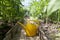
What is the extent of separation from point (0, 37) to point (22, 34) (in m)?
1.05

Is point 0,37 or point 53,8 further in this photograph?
point 0,37

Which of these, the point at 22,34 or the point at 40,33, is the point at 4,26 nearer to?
the point at 40,33

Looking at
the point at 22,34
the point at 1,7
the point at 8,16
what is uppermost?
the point at 1,7

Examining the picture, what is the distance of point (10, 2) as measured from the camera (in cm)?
230

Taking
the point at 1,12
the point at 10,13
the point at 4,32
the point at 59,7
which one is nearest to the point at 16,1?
the point at 10,13

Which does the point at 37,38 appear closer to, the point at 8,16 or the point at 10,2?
the point at 8,16

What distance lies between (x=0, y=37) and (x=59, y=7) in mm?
1912

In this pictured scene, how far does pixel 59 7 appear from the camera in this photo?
24 centimetres

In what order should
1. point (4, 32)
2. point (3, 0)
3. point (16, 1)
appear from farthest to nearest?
point (16, 1) → point (4, 32) → point (3, 0)

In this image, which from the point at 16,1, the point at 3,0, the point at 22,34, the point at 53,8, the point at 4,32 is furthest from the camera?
the point at 22,34

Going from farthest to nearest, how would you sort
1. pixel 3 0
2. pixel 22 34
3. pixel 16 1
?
1. pixel 22 34
2. pixel 16 1
3. pixel 3 0

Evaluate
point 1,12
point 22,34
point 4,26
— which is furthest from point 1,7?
point 22,34

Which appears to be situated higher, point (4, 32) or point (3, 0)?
point (3, 0)

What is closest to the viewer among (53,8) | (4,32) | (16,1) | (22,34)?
Result: (53,8)
